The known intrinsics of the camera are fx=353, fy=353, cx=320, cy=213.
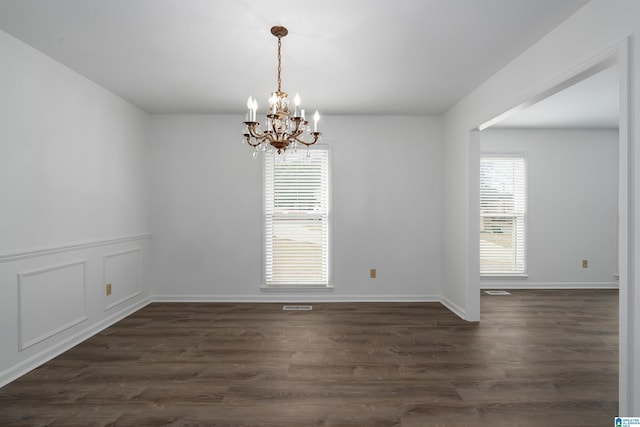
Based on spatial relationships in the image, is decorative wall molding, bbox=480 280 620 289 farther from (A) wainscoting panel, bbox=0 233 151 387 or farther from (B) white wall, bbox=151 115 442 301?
(A) wainscoting panel, bbox=0 233 151 387

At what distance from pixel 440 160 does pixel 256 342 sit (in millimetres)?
3494

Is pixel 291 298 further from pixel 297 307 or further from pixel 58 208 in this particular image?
pixel 58 208

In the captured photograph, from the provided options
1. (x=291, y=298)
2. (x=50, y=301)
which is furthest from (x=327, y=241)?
(x=50, y=301)

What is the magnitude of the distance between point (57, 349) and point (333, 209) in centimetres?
339

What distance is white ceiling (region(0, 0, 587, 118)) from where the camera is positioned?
234 centimetres

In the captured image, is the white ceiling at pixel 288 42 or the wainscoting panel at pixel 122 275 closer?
the white ceiling at pixel 288 42

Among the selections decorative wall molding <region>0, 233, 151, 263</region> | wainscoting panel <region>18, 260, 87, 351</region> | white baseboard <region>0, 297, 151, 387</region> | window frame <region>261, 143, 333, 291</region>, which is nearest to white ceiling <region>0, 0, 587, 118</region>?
window frame <region>261, 143, 333, 291</region>

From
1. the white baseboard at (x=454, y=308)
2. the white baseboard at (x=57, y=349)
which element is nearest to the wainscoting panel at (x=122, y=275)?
the white baseboard at (x=57, y=349)

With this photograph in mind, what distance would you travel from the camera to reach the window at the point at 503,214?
5.88 meters

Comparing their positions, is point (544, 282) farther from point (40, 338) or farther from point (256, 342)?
point (40, 338)

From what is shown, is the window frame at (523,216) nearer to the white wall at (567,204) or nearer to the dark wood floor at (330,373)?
the white wall at (567,204)

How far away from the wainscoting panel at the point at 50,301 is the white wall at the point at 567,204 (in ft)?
18.4

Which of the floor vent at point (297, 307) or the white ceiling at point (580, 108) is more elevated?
the white ceiling at point (580, 108)

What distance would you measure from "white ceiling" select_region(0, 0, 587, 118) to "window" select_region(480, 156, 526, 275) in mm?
2293
